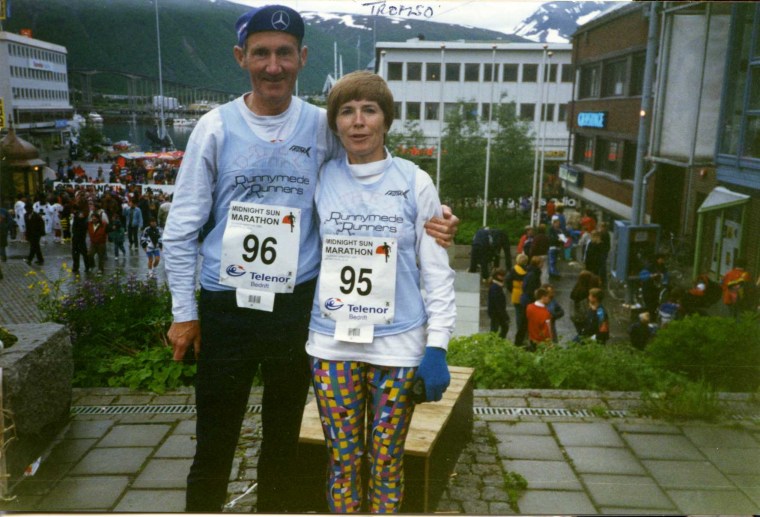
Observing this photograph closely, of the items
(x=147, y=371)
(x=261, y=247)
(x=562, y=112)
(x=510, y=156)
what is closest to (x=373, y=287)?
(x=261, y=247)

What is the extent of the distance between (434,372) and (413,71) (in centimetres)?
137

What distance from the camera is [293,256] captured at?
2.66 meters

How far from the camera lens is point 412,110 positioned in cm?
304

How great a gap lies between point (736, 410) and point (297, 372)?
2687 mm

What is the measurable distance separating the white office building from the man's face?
47 centimetres

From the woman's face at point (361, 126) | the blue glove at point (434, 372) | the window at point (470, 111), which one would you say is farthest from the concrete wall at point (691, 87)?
the blue glove at point (434, 372)

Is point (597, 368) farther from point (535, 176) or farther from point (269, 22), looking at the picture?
point (269, 22)

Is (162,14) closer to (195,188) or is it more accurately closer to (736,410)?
(195,188)

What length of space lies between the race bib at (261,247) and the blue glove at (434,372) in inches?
24.4

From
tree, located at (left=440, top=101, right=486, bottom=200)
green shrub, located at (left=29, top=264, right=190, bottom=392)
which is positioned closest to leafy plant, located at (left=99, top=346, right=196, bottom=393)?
green shrub, located at (left=29, top=264, right=190, bottom=392)

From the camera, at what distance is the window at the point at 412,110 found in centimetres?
298

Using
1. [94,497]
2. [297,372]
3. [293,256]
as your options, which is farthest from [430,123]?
[94,497]

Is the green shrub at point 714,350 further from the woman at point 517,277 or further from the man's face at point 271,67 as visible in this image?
the man's face at point 271,67

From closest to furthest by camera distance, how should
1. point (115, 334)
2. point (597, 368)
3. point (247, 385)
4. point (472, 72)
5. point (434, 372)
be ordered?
point (434, 372), point (247, 385), point (472, 72), point (115, 334), point (597, 368)
